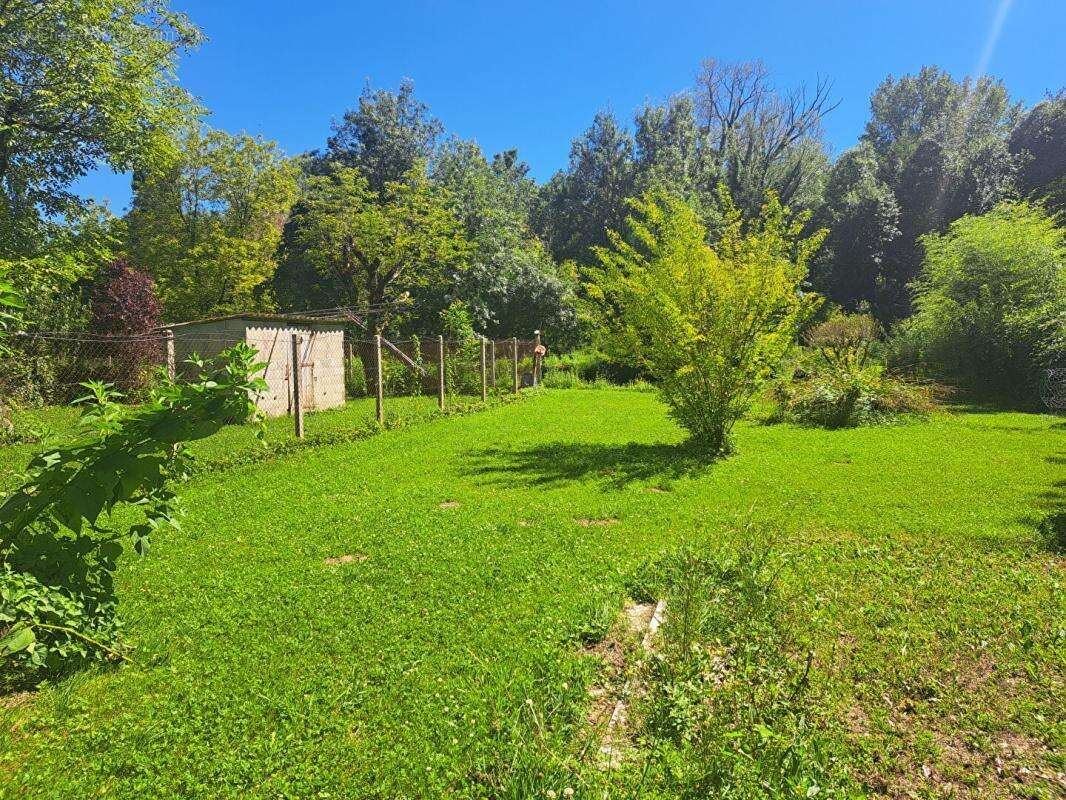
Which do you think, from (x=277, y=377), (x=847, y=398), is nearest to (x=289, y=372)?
(x=277, y=377)

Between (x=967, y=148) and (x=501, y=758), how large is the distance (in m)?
43.4

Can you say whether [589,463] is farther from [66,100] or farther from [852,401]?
[66,100]

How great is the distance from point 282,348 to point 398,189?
11556mm

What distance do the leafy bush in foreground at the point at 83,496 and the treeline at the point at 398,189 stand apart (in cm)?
643

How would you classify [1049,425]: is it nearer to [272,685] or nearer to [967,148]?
[272,685]

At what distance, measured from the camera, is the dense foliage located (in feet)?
26.0

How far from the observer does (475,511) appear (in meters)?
5.47

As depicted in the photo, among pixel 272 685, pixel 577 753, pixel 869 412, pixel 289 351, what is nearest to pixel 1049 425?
pixel 869 412

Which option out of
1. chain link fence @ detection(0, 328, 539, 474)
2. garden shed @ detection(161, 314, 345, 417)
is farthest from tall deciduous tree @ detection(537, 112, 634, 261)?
garden shed @ detection(161, 314, 345, 417)

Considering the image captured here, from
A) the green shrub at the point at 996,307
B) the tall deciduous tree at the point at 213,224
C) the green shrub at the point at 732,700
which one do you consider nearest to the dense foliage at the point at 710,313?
the green shrub at the point at 732,700

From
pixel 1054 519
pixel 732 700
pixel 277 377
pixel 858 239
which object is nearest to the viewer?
pixel 732 700

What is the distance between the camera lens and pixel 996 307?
16406 mm

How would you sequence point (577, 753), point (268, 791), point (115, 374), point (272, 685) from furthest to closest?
point (115, 374), point (272, 685), point (577, 753), point (268, 791)

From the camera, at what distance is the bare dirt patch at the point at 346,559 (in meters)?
4.17
